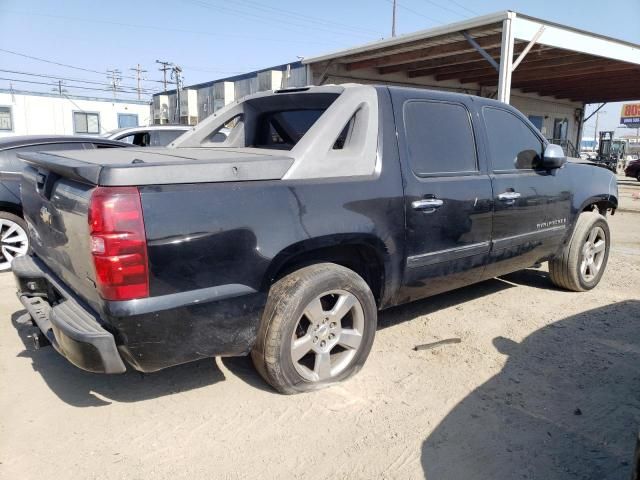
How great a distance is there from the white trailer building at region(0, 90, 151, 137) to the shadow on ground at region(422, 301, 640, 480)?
29.8 m

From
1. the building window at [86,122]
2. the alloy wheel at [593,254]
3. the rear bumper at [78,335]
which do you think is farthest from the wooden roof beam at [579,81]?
the building window at [86,122]

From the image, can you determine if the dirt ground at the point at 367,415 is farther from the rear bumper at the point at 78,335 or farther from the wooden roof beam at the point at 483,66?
the wooden roof beam at the point at 483,66

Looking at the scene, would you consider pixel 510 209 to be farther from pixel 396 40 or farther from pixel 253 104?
pixel 396 40

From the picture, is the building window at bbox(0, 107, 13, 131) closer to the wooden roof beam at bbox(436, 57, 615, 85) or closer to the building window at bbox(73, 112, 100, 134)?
the building window at bbox(73, 112, 100, 134)

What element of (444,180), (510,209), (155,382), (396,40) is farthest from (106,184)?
(396,40)

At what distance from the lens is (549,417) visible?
283 centimetres

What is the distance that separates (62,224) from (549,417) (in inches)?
115

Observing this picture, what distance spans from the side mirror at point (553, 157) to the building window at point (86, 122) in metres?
34.2

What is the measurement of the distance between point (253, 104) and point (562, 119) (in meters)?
25.8

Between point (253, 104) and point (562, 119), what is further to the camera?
point (562, 119)

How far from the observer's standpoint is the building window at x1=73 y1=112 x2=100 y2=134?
107ft

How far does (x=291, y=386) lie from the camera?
9.67 feet

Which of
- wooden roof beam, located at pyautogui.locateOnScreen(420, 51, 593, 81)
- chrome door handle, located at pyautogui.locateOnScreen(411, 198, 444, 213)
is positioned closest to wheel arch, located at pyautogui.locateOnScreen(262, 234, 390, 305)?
chrome door handle, located at pyautogui.locateOnScreen(411, 198, 444, 213)

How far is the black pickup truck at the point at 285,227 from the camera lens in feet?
7.64
